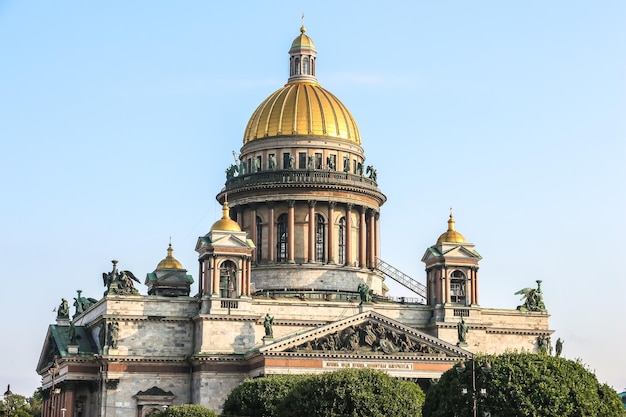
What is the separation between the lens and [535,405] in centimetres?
8544

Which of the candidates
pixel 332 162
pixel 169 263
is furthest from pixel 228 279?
pixel 332 162

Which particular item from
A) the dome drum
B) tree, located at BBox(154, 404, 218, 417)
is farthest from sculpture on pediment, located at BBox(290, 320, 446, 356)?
tree, located at BBox(154, 404, 218, 417)

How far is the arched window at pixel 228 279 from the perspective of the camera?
370 feet

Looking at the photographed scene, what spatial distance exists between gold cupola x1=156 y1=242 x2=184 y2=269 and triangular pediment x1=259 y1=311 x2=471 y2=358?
19.6 metres

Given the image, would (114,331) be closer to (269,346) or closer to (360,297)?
(269,346)

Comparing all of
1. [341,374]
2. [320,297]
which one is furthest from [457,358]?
[341,374]

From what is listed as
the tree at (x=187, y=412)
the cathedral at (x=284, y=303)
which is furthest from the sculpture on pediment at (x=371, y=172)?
the tree at (x=187, y=412)

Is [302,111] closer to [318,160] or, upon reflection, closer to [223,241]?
[318,160]

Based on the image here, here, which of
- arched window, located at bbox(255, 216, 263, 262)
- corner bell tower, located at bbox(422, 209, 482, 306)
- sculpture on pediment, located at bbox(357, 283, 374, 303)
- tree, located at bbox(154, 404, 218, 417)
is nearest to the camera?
tree, located at bbox(154, 404, 218, 417)

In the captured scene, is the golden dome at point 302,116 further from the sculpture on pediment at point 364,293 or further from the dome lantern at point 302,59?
the sculpture on pediment at point 364,293

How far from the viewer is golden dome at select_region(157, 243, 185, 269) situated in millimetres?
124562

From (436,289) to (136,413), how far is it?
2542cm

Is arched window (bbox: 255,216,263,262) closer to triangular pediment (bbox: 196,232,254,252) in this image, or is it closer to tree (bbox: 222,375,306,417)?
triangular pediment (bbox: 196,232,254,252)

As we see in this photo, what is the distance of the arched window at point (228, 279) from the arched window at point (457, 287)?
17.3 metres
